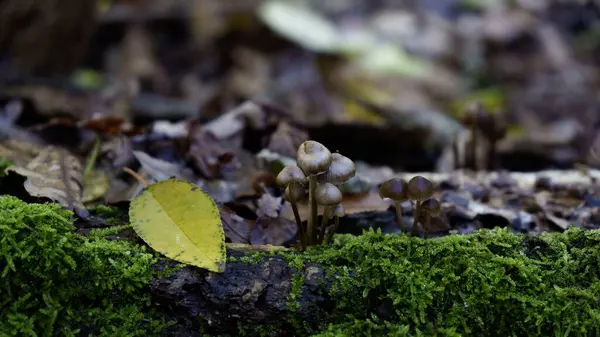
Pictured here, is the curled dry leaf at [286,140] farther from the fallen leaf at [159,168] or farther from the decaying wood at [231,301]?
the decaying wood at [231,301]

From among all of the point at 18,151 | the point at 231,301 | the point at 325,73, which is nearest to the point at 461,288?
the point at 231,301

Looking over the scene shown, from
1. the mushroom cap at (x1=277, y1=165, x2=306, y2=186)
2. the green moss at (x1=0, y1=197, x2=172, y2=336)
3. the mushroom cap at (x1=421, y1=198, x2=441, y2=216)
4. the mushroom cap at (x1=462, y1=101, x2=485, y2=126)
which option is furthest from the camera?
the mushroom cap at (x1=462, y1=101, x2=485, y2=126)

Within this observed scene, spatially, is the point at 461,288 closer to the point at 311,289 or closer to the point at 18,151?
the point at 311,289

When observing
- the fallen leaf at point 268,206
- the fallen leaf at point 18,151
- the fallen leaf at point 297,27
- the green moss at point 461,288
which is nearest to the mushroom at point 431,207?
the green moss at point 461,288

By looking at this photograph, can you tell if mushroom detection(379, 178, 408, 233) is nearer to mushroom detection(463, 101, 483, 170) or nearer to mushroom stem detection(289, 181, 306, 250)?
mushroom stem detection(289, 181, 306, 250)

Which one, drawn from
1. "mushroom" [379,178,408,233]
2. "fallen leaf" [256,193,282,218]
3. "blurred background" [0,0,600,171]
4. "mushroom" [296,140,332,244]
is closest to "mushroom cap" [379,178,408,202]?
"mushroom" [379,178,408,233]

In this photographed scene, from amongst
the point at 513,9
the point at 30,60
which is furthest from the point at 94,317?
the point at 513,9

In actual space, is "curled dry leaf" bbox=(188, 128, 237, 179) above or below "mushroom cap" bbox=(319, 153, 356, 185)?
below
